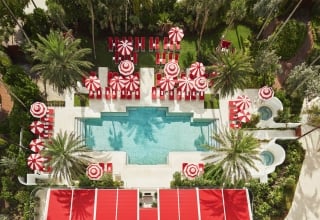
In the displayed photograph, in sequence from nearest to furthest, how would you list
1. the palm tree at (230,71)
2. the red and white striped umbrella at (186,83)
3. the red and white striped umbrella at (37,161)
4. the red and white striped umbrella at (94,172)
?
the red and white striped umbrella at (37,161) < the red and white striped umbrella at (94,172) < the palm tree at (230,71) < the red and white striped umbrella at (186,83)

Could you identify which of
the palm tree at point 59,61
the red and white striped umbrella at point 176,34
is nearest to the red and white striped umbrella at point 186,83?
the red and white striped umbrella at point 176,34

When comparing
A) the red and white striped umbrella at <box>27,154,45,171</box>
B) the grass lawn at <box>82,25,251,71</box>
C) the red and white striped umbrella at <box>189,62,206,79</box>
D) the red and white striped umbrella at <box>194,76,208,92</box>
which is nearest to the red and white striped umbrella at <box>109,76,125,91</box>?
the grass lawn at <box>82,25,251,71</box>

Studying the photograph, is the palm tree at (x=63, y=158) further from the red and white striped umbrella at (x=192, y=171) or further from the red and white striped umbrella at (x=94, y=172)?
the red and white striped umbrella at (x=192, y=171)

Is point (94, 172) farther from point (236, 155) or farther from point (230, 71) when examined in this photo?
point (230, 71)

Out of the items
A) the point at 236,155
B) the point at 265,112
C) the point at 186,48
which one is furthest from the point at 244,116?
the point at 186,48

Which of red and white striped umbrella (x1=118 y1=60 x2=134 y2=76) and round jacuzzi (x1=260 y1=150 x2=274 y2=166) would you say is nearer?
red and white striped umbrella (x1=118 y1=60 x2=134 y2=76)

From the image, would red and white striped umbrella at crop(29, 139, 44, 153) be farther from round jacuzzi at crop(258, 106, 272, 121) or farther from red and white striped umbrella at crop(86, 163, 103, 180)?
round jacuzzi at crop(258, 106, 272, 121)
